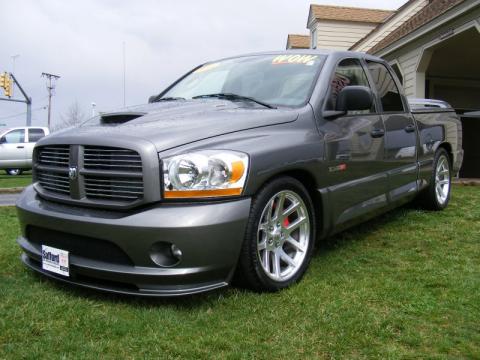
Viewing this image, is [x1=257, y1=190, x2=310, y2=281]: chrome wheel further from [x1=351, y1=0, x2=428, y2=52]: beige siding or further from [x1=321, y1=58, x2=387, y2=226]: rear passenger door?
[x1=351, y1=0, x2=428, y2=52]: beige siding

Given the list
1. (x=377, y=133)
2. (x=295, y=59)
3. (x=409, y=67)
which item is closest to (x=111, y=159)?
(x=295, y=59)

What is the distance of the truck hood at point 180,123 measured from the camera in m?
2.87

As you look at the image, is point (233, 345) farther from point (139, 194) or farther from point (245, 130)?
point (245, 130)

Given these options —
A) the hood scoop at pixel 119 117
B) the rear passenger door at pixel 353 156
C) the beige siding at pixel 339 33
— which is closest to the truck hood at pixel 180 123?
the hood scoop at pixel 119 117

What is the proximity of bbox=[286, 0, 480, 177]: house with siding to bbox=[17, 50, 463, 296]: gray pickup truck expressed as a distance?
6.24m

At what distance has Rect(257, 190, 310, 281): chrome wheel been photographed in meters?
3.11

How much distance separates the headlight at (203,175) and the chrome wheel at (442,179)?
382 cm

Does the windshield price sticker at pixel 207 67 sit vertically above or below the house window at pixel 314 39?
below

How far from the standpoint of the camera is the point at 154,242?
2.67 m

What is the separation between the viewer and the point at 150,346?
2.39 m

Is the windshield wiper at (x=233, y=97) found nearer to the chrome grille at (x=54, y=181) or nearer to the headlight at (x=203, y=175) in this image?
the headlight at (x=203, y=175)

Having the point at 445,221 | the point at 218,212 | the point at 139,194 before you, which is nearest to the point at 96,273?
the point at 139,194

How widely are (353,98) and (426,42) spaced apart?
829 cm

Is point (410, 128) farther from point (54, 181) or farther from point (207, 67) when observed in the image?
point (54, 181)
